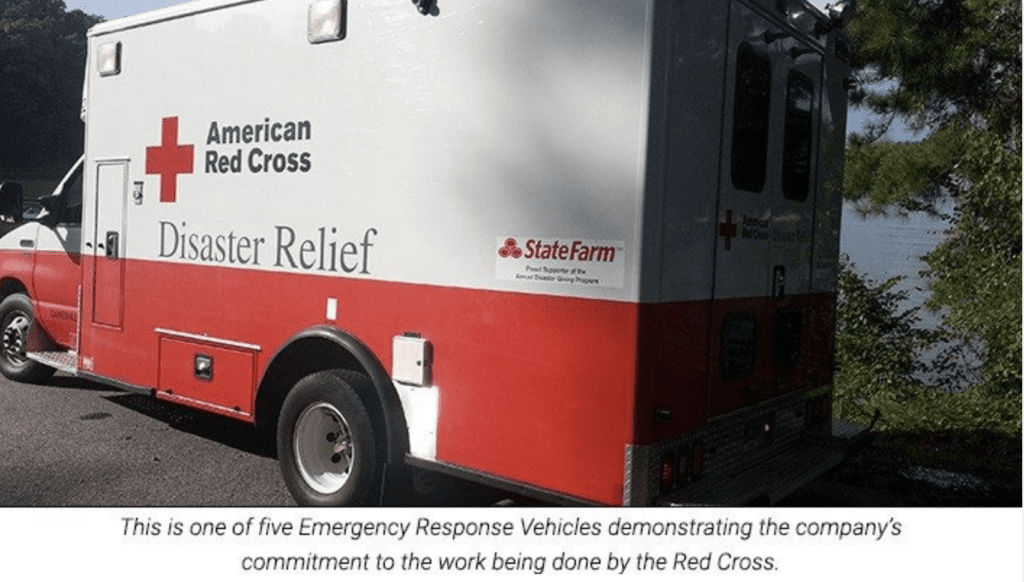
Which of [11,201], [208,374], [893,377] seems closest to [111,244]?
[208,374]

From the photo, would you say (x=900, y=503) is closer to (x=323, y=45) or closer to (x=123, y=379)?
(x=323, y=45)

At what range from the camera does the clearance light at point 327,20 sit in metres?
4.25

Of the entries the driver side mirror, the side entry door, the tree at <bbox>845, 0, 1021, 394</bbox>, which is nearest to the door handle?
the side entry door

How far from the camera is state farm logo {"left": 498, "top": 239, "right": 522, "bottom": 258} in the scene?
3578mm

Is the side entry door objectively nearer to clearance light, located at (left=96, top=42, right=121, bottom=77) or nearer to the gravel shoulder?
clearance light, located at (left=96, top=42, right=121, bottom=77)

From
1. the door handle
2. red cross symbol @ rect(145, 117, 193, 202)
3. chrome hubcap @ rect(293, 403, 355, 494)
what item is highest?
red cross symbol @ rect(145, 117, 193, 202)

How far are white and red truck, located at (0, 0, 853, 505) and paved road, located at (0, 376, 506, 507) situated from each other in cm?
45

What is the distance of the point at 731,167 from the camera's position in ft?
12.6

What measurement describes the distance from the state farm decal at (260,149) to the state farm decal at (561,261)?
134 centimetres

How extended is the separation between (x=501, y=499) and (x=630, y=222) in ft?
6.20

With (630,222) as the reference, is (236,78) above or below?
above

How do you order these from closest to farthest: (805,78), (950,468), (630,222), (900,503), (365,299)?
(630,222) < (365,299) < (805,78) < (900,503) < (950,468)
